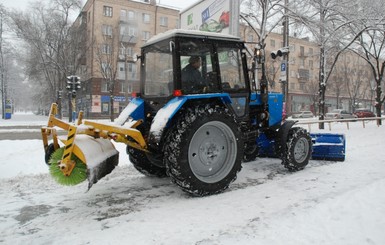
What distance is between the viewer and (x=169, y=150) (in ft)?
14.2

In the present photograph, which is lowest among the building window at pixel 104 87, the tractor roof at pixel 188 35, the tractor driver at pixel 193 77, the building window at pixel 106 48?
the tractor driver at pixel 193 77

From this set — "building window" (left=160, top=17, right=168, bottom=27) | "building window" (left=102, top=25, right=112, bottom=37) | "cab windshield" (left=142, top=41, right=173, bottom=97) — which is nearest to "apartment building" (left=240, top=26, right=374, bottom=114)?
"building window" (left=160, top=17, right=168, bottom=27)

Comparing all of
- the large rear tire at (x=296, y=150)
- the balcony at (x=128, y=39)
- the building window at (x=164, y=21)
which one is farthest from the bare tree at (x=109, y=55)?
the large rear tire at (x=296, y=150)

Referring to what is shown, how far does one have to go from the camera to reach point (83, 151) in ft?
12.6

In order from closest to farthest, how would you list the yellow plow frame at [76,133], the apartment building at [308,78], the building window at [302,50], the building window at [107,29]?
the yellow plow frame at [76,133] → the building window at [107,29] → the apartment building at [308,78] → the building window at [302,50]

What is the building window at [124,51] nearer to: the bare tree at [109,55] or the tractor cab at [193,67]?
the bare tree at [109,55]

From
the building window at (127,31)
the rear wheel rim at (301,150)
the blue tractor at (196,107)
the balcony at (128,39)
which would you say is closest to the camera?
the blue tractor at (196,107)

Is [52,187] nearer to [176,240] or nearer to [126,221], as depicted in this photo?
[126,221]

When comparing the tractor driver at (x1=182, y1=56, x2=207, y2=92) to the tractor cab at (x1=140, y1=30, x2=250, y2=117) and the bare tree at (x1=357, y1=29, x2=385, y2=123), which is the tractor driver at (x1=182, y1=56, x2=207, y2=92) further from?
the bare tree at (x1=357, y1=29, x2=385, y2=123)

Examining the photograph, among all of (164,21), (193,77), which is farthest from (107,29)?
(193,77)

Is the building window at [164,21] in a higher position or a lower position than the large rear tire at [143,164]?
higher

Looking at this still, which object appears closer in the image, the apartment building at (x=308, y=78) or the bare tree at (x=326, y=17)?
the bare tree at (x=326, y=17)

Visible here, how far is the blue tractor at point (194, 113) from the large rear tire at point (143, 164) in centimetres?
2

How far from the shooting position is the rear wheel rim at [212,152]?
4691 mm
